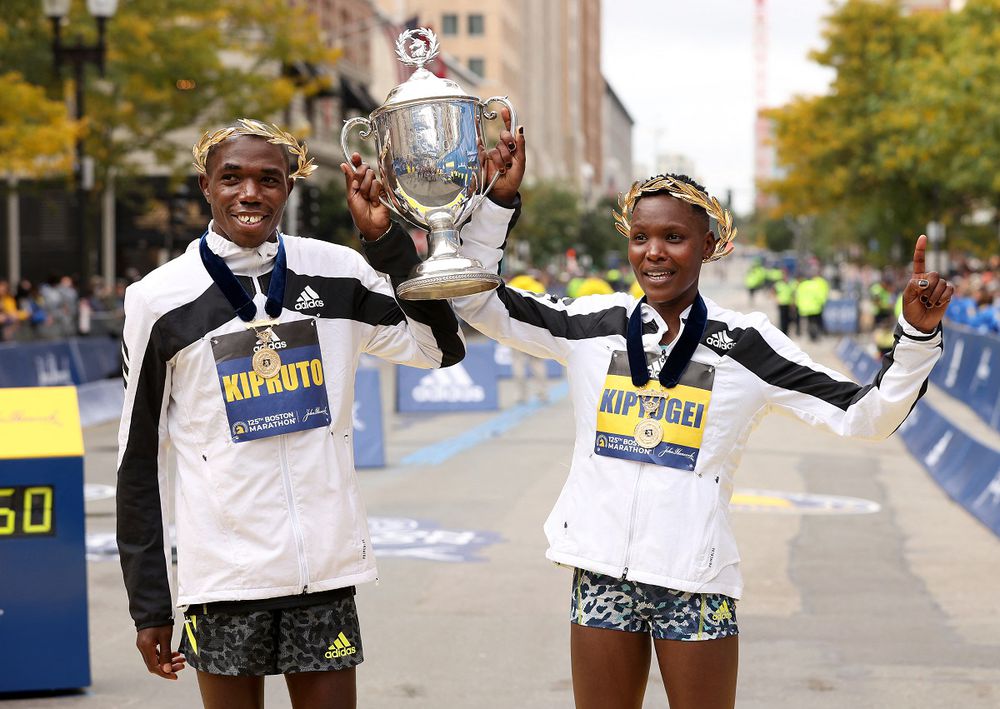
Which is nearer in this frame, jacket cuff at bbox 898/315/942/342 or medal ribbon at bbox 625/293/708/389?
jacket cuff at bbox 898/315/942/342

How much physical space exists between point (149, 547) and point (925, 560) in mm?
7346

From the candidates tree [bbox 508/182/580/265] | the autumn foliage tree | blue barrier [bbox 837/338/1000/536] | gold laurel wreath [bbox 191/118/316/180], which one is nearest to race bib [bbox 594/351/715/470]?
gold laurel wreath [bbox 191/118/316/180]

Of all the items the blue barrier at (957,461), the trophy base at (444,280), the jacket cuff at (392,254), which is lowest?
the blue barrier at (957,461)

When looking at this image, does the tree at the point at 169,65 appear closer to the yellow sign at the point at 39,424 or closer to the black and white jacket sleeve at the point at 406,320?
the yellow sign at the point at 39,424

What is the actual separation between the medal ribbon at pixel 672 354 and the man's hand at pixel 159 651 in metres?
1.44

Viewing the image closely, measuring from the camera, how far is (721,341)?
171 inches

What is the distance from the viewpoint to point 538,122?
119250 mm

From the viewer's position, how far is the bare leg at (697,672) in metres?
4.17

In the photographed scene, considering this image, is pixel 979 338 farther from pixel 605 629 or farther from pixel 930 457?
pixel 605 629

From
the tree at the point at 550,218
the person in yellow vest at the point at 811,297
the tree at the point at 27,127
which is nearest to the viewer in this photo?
the tree at the point at 27,127

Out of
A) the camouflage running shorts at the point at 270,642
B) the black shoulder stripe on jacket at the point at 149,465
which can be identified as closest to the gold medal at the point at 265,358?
the black shoulder stripe on jacket at the point at 149,465

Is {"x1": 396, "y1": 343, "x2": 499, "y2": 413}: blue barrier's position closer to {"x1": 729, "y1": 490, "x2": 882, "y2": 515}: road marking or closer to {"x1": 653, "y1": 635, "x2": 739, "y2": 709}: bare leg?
{"x1": 729, "y1": 490, "x2": 882, "y2": 515}: road marking

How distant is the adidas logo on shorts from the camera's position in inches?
163

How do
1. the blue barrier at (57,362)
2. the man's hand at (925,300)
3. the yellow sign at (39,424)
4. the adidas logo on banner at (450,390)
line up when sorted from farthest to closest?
the adidas logo on banner at (450,390), the blue barrier at (57,362), the yellow sign at (39,424), the man's hand at (925,300)
